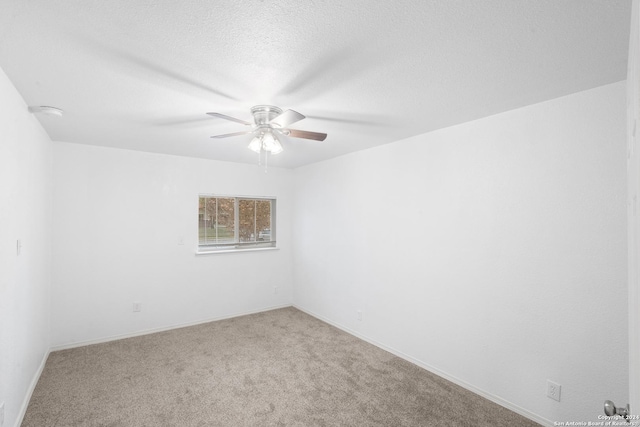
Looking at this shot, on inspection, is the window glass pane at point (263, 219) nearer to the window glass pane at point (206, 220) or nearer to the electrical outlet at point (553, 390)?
the window glass pane at point (206, 220)

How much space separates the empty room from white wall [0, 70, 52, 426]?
0.03 m

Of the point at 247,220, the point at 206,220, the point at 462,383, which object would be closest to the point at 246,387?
the point at 462,383

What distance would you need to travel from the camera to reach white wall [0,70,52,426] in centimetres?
186

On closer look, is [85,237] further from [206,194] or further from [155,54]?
[155,54]

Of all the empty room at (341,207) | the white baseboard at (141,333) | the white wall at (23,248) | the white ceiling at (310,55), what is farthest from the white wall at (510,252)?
the white wall at (23,248)

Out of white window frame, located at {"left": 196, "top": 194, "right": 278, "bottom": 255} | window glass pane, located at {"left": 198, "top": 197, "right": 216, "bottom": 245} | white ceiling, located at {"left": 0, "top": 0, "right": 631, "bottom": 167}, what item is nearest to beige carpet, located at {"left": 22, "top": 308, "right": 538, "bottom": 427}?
white window frame, located at {"left": 196, "top": 194, "right": 278, "bottom": 255}

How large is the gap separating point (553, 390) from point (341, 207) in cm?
274

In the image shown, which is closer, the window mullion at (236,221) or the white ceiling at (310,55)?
the white ceiling at (310,55)

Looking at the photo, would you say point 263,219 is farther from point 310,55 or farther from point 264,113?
point 310,55

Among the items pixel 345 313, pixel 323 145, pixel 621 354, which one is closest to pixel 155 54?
pixel 323 145

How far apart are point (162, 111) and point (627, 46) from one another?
2890 millimetres

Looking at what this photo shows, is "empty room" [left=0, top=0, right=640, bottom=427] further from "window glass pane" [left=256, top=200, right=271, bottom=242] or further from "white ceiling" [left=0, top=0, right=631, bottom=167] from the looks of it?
"window glass pane" [left=256, top=200, right=271, bottom=242]

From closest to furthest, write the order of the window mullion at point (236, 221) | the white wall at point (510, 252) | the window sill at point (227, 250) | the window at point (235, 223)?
the white wall at point (510, 252) → the window sill at point (227, 250) → the window at point (235, 223) → the window mullion at point (236, 221)

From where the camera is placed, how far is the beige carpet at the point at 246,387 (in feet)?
7.43
